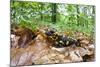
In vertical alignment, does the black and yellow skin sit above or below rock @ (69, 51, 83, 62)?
above

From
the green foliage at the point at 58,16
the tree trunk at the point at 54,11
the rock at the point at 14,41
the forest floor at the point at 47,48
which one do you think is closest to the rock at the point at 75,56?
the forest floor at the point at 47,48

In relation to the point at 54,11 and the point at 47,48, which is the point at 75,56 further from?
the point at 54,11

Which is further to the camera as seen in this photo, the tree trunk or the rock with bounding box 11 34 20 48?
the tree trunk

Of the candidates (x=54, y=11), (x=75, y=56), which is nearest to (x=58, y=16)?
(x=54, y=11)

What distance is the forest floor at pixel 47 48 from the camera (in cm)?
208

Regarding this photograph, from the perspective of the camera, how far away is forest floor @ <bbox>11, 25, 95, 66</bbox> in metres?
2.08

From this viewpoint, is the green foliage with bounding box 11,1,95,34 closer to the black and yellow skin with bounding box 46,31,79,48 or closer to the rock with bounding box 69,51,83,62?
the black and yellow skin with bounding box 46,31,79,48

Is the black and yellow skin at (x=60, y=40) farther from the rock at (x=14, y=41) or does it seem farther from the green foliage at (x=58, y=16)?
the rock at (x=14, y=41)

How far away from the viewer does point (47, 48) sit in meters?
2.19

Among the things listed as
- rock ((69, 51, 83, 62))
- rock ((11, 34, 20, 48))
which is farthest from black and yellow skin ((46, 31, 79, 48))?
rock ((11, 34, 20, 48))
